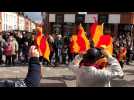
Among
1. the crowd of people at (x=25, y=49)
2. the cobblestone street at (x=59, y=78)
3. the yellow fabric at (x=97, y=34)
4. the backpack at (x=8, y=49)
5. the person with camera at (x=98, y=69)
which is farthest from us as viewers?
the crowd of people at (x=25, y=49)

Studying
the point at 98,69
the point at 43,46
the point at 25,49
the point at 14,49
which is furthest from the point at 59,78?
the point at 98,69

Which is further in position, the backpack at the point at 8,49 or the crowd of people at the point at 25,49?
the crowd of people at the point at 25,49

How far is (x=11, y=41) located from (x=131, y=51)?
4623 millimetres

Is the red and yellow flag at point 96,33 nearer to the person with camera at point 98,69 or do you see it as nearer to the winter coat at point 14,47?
the person with camera at point 98,69

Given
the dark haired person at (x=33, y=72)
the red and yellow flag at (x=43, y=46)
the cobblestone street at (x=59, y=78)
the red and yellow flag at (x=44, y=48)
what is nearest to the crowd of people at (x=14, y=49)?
the cobblestone street at (x=59, y=78)

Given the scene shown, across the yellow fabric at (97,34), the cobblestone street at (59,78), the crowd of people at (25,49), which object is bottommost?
the cobblestone street at (59,78)

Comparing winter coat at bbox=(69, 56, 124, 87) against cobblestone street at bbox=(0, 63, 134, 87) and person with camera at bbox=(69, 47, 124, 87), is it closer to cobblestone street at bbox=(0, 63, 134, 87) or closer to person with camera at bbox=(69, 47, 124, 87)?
person with camera at bbox=(69, 47, 124, 87)

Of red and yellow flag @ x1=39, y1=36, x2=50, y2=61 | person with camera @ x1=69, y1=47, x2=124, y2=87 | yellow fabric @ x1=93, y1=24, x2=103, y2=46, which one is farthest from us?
red and yellow flag @ x1=39, y1=36, x2=50, y2=61

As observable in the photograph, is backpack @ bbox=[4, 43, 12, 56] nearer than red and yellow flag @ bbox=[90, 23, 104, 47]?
No

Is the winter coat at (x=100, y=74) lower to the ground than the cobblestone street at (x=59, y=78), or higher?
higher

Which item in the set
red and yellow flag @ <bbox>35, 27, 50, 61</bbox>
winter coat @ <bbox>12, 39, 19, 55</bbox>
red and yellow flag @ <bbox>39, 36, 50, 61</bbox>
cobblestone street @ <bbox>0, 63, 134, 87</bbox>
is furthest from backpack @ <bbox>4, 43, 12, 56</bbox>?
red and yellow flag @ <bbox>39, 36, 50, 61</bbox>

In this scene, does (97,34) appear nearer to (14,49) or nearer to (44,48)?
(44,48)

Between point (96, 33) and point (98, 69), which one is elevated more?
point (96, 33)
